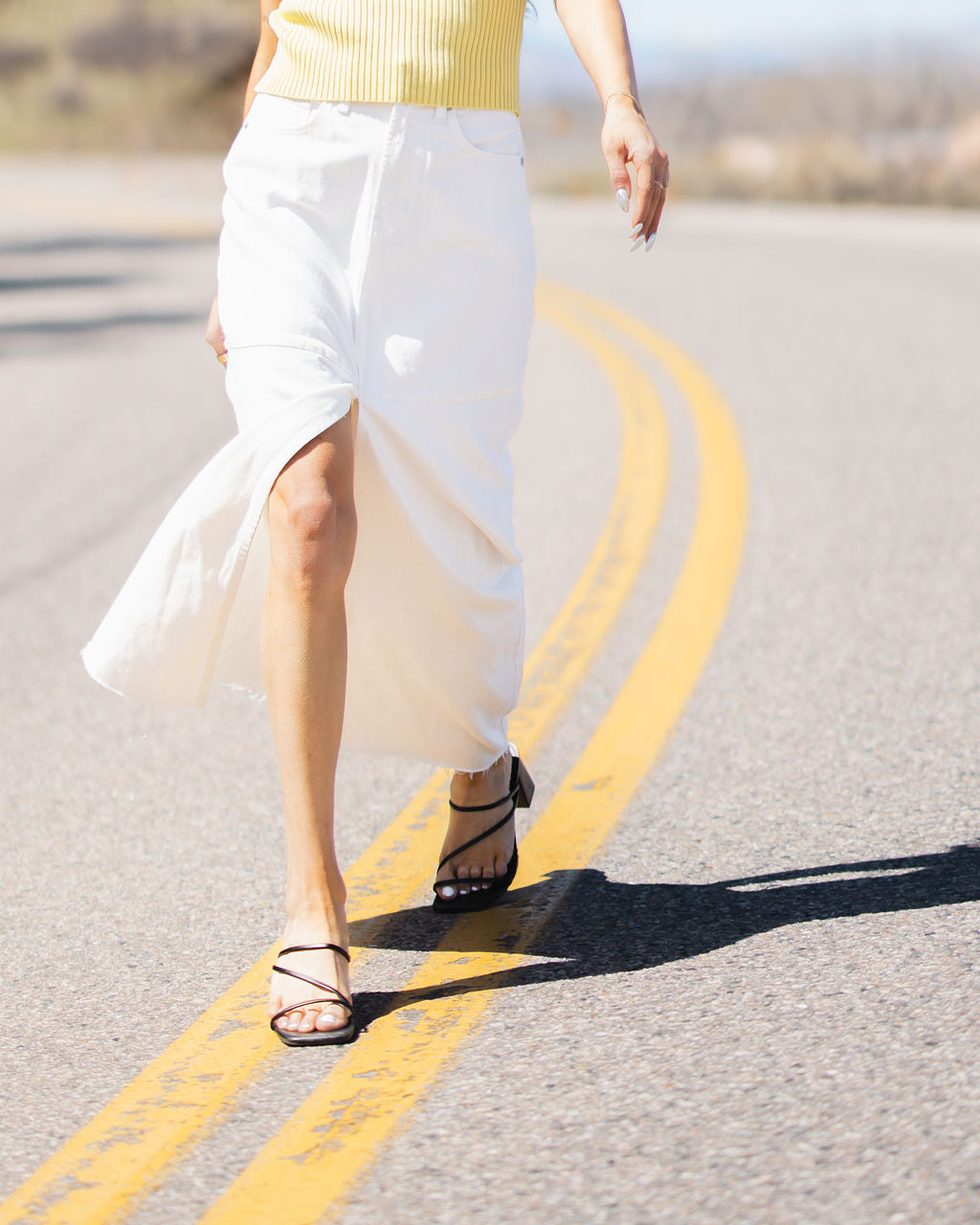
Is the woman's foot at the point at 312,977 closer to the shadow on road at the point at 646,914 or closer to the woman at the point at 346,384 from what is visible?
the woman at the point at 346,384

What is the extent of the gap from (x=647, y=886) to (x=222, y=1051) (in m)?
0.90

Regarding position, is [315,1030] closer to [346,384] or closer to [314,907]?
[314,907]

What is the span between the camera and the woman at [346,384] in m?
2.61

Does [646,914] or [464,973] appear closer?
[464,973]

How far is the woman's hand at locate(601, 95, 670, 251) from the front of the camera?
2596 millimetres

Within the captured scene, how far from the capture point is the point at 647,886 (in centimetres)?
311

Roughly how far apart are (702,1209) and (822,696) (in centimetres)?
233

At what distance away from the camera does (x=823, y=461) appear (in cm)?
719

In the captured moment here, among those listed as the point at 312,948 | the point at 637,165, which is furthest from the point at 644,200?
the point at 312,948

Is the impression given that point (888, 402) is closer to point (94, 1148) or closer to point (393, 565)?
point (393, 565)

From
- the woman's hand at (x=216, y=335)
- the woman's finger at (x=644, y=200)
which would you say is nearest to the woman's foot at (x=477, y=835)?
the woman's hand at (x=216, y=335)

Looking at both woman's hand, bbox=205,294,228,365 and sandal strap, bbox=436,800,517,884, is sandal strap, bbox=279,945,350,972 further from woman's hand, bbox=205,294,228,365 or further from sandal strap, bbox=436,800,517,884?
woman's hand, bbox=205,294,228,365

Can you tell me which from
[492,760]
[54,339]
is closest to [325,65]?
[492,760]

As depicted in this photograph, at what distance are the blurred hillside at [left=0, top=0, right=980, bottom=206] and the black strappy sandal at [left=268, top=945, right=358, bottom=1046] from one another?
2207 cm
